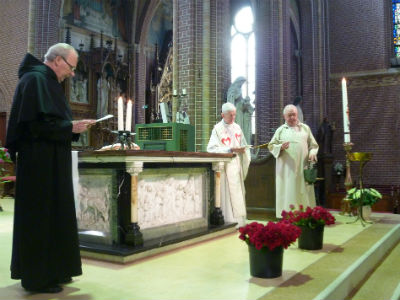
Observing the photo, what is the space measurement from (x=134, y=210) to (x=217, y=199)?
6.06 feet

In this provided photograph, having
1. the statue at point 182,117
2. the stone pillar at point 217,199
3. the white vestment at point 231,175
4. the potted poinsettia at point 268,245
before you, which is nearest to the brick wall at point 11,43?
the statue at point 182,117

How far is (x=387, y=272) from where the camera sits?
4.16 meters

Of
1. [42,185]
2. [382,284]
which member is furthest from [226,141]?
[42,185]

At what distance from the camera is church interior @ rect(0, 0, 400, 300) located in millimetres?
3709

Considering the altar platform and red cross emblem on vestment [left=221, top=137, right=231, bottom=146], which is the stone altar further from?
red cross emblem on vestment [left=221, top=137, right=231, bottom=146]

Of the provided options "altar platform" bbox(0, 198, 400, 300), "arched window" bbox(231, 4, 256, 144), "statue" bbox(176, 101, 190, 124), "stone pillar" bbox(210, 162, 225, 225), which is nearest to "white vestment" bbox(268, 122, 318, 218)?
"stone pillar" bbox(210, 162, 225, 225)

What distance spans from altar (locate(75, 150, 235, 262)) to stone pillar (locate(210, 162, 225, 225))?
314 mm

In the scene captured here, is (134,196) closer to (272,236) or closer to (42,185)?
(42,185)

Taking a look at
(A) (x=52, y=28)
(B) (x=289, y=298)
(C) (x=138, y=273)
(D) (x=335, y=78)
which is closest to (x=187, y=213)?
(C) (x=138, y=273)

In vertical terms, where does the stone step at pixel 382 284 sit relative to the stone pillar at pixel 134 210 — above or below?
below

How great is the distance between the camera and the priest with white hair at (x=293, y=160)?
6629mm

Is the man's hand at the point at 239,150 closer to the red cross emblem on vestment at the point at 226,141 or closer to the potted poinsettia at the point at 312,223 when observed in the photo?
the red cross emblem on vestment at the point at 226,141

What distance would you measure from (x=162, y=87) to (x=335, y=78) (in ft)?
24.9

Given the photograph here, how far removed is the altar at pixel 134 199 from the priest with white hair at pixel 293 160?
1.74 m
